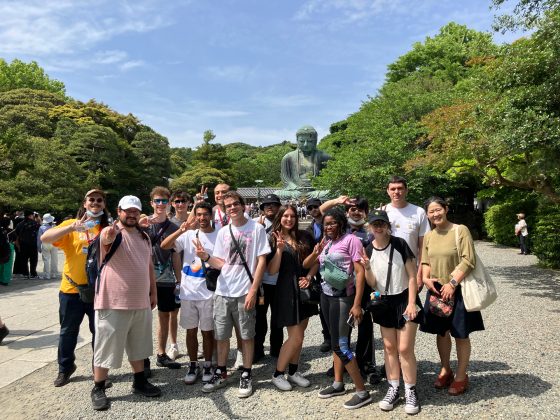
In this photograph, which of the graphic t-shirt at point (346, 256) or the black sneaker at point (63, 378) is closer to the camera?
the graphic t-shirt at point (346, 256)

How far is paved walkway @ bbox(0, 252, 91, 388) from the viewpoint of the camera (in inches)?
173

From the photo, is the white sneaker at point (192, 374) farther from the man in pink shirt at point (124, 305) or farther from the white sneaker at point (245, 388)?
the white sneaker at point (245, 388)

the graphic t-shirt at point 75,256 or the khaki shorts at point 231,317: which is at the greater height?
the graphic t-shirt at point 75,256

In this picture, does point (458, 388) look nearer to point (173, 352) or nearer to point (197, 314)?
point (197, 314)

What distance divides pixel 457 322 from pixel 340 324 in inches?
37.9

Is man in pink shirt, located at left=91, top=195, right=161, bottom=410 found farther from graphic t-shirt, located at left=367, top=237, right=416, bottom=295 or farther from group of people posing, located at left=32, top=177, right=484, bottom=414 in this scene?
graphic t-shirt, located at left=367, top=237, right=416, bottom=295

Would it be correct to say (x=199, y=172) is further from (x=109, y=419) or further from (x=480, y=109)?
(x=109, y=419)

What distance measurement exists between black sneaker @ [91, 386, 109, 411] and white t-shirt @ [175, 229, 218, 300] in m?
1.02

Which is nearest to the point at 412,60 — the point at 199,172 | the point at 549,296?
the point at 199,172

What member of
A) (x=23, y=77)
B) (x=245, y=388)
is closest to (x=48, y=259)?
(x=245, y=388)

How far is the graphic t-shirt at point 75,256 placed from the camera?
375cm

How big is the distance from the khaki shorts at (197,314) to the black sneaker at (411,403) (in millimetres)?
1794

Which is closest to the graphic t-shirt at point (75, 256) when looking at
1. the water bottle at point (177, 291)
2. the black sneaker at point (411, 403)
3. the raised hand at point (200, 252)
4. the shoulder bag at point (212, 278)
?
the water bottle at point (177, 291)

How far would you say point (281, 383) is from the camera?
11.9 feet
